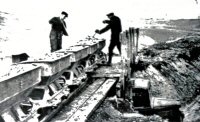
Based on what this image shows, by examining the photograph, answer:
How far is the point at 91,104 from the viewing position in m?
5.96

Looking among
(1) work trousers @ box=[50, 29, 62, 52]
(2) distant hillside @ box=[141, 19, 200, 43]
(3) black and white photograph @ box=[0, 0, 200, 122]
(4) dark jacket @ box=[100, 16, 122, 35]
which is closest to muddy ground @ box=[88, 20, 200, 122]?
(3) black and white photograph @ box=[0, 0, 200, 122]

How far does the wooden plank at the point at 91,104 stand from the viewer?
5.28m

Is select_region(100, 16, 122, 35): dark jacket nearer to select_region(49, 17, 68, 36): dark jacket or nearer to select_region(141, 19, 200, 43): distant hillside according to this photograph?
select_region(49, 17, 68, 36): dark jacket

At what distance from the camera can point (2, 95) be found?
4.89 metres

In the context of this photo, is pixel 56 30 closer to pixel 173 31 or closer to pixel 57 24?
pixel 57 24

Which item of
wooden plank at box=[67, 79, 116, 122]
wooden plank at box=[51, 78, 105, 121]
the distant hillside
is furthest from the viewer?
the distant hillside

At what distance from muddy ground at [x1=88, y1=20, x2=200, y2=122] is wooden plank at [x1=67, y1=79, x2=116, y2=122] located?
0.43 feet

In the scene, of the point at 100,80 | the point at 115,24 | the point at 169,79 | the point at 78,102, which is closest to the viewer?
the point at 78,102

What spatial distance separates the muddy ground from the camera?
5.81 metres

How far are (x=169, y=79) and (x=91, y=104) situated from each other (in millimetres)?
4578

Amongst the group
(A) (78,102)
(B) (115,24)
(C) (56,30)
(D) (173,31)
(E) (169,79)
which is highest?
(B) (115,24)

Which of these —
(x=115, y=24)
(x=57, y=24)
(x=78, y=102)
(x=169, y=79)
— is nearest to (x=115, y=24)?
(x=115, y=24)

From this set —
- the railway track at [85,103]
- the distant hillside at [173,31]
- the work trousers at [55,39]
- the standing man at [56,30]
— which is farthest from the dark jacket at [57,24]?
the distant hillside at [173,31]

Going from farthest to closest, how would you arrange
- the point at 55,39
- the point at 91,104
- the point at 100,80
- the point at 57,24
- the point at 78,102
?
the point at 55,39 < the point at 57,24 < the point at 100,80 < the point at 78,102 < the point at 91,104
